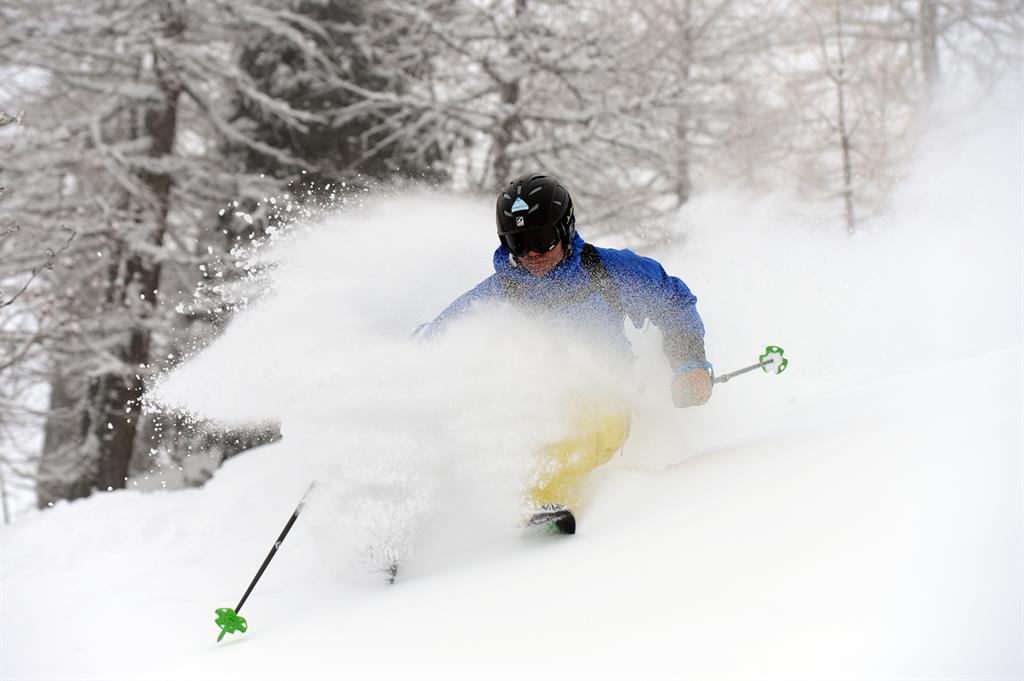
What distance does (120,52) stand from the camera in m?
9.05

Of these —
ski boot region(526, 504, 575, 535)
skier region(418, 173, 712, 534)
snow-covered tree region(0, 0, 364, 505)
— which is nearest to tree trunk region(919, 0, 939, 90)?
snow-covered tree region(0, 0, 364, 505)

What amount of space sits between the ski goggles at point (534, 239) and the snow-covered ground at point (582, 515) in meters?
0.42

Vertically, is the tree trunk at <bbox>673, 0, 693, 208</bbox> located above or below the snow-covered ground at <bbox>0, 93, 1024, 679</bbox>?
above

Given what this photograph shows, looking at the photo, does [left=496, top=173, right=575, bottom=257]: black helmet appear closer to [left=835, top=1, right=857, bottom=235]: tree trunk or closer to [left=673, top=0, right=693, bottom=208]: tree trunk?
[left=673, top=0, right=693, bottom=208]: tree trunk

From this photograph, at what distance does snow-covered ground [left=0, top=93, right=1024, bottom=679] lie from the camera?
186cm

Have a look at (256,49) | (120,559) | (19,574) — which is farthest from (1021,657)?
(256,49)

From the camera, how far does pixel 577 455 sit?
3.47 meters

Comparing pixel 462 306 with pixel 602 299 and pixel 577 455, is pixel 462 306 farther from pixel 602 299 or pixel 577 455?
pixel 577 455

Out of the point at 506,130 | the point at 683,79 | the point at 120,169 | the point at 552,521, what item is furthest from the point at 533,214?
the point at 683,79

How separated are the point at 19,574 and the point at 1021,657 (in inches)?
237

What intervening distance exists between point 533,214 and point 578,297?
0.49m

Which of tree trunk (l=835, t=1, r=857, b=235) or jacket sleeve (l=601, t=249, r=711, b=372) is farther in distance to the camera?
tree trunk (l=835, t=1, r=857, b=235)

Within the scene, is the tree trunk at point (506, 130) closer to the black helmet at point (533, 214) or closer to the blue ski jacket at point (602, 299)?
the blue ski jacket at point (602, 299)

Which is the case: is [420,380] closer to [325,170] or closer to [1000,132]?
[325,170]
